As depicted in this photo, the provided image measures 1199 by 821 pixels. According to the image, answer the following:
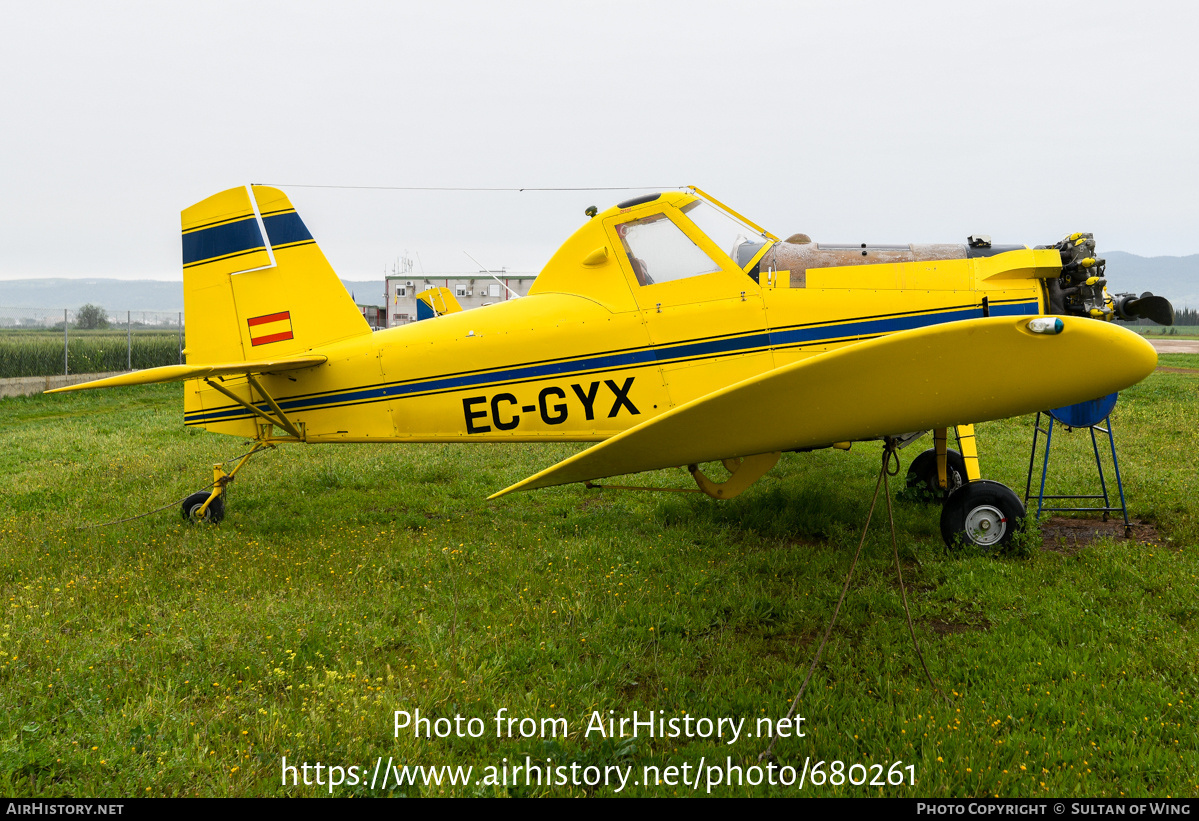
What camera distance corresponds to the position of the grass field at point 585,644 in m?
2.93

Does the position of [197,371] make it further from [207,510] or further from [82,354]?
[82,354]

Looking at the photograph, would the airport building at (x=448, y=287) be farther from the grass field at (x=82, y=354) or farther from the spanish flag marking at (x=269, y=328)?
the spanish flag marking at (x=269, y=328)

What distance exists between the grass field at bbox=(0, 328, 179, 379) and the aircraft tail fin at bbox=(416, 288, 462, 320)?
12646 millimetres

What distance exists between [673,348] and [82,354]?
25.3m

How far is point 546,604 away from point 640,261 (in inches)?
105

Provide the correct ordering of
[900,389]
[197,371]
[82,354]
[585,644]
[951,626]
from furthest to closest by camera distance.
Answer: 1. [82,354]
2. [197,371]
3. [951,626]
4. [585,644]
5. [900,389]

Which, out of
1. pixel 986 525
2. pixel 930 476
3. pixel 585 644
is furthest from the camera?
pixel 930 476

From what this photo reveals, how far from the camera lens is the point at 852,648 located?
3896mm

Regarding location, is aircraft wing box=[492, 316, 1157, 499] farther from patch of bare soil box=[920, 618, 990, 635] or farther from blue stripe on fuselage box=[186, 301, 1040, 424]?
patch of bare soil box=[920, 618, 990, 635]

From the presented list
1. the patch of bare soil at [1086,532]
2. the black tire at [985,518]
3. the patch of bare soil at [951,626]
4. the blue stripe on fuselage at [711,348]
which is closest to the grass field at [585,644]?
the patch of bare soil at [951,626]

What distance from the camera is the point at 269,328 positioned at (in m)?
6.59

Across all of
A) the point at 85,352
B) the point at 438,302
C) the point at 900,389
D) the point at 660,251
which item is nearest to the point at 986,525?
the point at 900,389

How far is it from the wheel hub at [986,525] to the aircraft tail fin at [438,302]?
8500 millimetres

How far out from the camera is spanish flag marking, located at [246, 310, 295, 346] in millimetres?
6574
